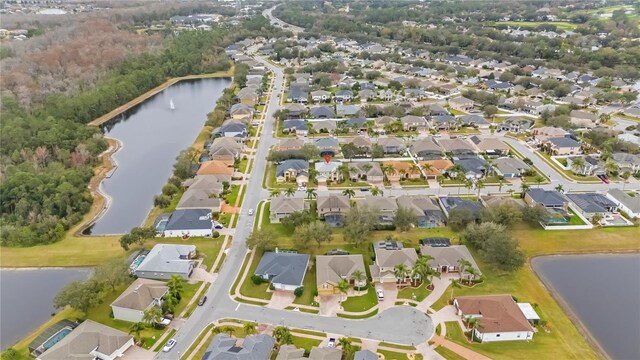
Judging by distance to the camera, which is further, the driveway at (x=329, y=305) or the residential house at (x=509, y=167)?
the residential house at (x=509, y=167)

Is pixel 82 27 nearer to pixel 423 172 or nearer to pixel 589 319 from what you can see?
pixel 423 172

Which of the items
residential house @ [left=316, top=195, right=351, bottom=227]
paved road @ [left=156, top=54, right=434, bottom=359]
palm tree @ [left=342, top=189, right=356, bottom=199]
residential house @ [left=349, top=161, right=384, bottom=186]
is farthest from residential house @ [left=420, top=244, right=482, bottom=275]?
residential house @ [left=349, top=161, right=384, bottom=186]

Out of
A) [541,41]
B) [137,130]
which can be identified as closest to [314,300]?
[137,130]

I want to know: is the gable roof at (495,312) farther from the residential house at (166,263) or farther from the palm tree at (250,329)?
the residential house at (166,263)

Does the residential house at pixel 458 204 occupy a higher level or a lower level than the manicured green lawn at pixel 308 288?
higher

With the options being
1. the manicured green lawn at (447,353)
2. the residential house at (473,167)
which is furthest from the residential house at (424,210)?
the manicured green lawn at (447,353)

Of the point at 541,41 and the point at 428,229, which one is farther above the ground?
the point at 541,41

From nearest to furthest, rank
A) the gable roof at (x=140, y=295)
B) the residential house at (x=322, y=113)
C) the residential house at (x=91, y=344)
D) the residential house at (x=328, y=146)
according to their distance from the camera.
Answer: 1. the residential house at (x=91, y=344)
2. the gable roof at (x=140, y=295)
3. the residential house at (x=328, y=146)
4. the residential house at (x=322, y=113)
